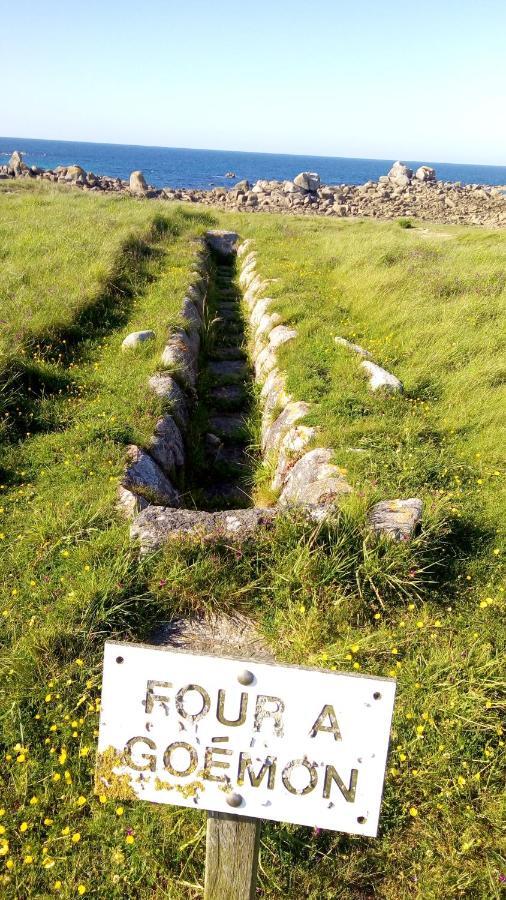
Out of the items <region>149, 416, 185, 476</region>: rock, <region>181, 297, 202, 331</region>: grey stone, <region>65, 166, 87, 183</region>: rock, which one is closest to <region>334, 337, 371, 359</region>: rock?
<region>181, 297, 202, 331</region>: grey stone

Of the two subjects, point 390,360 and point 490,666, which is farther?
point 390,360

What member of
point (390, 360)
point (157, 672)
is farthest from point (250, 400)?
point (157, 672)

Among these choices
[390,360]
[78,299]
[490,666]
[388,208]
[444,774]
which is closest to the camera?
[444,774]

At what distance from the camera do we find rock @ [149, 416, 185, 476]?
6594 millimetres

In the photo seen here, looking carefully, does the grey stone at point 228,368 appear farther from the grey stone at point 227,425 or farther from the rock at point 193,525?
the rock at point 193,525

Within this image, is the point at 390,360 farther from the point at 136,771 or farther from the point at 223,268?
the point at 223,268

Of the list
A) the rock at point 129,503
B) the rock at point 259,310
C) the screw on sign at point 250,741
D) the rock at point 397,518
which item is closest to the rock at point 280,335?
the rock at point 259,310

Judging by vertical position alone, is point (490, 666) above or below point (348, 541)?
below

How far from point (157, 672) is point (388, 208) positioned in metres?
48.2

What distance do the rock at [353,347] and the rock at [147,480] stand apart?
3.96 metres

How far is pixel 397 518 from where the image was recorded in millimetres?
4855

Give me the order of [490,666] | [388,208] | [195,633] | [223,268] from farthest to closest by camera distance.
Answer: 1. [388,208]
2. [223,268]
3. [195,633]
4. [490,666]

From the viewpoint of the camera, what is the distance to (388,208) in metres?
44.9

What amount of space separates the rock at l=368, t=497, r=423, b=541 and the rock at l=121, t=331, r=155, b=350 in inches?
217
